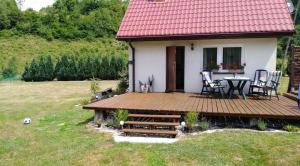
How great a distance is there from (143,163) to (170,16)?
702 cm

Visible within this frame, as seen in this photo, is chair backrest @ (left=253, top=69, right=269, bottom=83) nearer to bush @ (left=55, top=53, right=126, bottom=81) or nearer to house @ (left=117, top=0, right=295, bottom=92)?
house @ (left=117, top=0, right=295, bottom=92)

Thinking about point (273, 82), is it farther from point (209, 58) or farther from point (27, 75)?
point (27, 75)

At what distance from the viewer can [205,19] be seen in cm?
970


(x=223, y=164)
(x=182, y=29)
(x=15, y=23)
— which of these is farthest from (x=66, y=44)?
(x=223, y=164)

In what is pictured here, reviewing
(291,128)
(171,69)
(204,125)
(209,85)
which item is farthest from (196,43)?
(291,128)

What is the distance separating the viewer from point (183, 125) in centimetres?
604

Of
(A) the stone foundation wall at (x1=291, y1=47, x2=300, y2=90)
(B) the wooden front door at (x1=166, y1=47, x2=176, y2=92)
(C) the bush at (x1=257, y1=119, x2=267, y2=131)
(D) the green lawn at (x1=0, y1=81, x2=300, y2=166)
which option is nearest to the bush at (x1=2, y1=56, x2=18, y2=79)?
(B) the wooden front door at (x1=166, y1=47, x2=176, y2=92)

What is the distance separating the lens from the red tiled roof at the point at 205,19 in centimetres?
875

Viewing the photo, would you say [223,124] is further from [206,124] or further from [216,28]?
[216,28]

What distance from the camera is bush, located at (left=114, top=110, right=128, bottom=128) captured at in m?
6.37

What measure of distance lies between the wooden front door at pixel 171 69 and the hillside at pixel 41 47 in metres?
18.4

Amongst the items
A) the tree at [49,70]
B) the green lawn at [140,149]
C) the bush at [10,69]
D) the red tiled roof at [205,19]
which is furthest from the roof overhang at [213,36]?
the bush at [10,69]

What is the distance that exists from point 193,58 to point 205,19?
57.6 inches

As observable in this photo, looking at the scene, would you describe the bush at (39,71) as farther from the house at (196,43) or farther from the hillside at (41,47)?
the house at (196,43)
